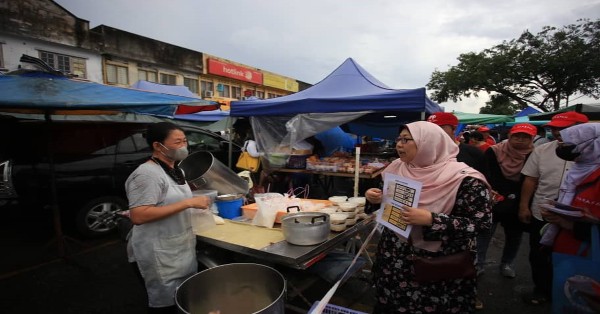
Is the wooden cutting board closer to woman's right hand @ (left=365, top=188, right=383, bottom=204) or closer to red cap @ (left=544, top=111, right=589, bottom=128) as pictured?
woman's right hand @ (left=365, top=188, right=383, bottom=204)

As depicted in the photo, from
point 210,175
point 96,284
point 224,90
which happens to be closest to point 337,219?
point 210,175

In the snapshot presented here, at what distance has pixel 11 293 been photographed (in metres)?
3.25

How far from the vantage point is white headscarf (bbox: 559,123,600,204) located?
2.04 m

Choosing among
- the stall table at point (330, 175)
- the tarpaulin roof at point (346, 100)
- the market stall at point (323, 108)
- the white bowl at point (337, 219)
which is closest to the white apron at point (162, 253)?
the white bowl at point (337, 219)

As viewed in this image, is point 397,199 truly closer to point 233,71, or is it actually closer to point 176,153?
point 176,153

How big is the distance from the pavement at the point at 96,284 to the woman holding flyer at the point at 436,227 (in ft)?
3.33

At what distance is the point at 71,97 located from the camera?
3.35 metres

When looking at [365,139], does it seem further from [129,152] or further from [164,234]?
[164,234]

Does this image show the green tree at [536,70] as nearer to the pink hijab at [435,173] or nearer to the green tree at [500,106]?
the green tree at [500,106]

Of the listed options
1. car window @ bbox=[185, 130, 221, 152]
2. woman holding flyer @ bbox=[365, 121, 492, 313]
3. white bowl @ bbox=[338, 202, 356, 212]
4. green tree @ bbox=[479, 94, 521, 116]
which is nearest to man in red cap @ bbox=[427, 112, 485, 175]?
white bowl @ bbox=[338, 202, 356, 212]

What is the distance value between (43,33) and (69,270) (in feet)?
44.5

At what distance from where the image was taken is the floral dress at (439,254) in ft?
5.06

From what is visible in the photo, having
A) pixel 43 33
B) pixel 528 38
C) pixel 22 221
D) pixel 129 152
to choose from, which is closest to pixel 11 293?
pixel 129 152

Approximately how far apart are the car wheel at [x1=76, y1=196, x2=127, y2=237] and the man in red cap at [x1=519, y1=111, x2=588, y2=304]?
565cm
